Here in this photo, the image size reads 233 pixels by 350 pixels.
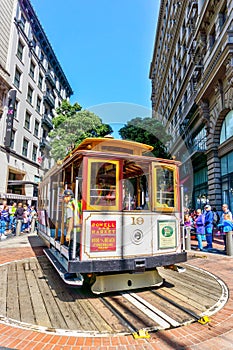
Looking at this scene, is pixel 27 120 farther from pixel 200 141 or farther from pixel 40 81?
pixel 200 141

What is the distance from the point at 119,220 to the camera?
176 inches

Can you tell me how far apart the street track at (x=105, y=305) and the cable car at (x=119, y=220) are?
351mm

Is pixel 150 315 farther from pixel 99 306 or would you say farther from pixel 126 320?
pixel 99 306

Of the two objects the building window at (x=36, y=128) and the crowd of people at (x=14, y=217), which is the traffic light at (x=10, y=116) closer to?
the building window at (x=36, y=128)

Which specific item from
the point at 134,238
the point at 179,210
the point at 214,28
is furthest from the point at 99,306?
the point at 214,28

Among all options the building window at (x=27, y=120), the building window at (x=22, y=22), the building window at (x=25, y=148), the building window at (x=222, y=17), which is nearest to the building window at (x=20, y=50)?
the building window at (x=22, y=22)

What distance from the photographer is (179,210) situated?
5.27 meters

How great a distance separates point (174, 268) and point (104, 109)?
3.66 metres

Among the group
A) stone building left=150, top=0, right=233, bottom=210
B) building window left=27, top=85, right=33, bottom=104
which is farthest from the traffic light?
stone building left=150, top=0, right=233, bottom=210

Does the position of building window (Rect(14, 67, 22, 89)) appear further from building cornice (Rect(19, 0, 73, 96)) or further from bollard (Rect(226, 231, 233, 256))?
bollard (Rect(226, 231, 233, 256))

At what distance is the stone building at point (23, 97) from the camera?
20938mm

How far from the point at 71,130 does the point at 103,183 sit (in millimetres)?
16105

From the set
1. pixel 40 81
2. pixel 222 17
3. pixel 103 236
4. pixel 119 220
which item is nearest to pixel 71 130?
pixel 222 17

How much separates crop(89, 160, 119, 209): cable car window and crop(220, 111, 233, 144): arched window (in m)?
11.9
